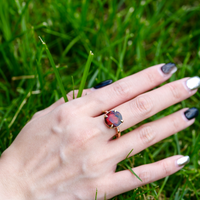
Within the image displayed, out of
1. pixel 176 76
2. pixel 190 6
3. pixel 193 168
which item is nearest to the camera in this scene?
pixel 193 168

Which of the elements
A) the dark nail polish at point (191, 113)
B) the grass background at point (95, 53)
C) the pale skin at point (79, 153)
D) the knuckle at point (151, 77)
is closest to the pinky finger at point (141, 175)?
the pale skin at point (79, 153)

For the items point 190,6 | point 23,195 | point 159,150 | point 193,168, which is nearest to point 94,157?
point 23,195

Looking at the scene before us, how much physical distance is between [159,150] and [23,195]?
0.91 m

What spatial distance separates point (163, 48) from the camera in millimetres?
1883

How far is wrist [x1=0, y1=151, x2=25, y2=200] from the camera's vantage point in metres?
1.11

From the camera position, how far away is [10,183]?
44.5 inches

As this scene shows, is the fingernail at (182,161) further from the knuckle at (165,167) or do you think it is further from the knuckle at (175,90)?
the knuckle at (175,90)

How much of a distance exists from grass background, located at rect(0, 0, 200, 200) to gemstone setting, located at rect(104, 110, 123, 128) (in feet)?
1.13

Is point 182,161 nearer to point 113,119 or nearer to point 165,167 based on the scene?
point 165,167

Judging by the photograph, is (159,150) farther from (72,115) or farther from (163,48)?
(163,48)

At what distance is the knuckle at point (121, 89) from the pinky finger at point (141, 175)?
1.39 feet

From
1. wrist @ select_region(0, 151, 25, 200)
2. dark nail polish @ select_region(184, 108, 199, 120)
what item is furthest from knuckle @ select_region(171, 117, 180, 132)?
wrist @ select_region(0, 151, 25, 200)

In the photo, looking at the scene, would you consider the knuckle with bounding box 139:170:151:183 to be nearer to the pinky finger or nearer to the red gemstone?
the pinky finger

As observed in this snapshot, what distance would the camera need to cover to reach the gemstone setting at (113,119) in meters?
1.17
